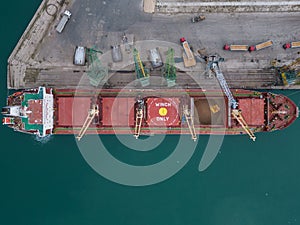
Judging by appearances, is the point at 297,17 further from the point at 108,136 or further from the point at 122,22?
the point at 108,136

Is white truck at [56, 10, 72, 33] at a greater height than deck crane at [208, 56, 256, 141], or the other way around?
white truck at [56, 10, 72, 33]

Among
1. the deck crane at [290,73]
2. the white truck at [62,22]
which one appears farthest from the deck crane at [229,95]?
the white truck at [62,22]

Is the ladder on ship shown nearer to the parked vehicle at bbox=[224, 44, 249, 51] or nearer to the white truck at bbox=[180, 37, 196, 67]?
the white truck at bbox=[180, 37, 196, 67]

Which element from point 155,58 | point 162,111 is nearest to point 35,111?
point 162,111

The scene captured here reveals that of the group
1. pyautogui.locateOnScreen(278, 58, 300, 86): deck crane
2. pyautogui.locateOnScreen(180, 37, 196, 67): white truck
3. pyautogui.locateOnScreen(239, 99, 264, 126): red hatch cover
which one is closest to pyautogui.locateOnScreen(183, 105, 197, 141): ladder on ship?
pyautogui.locateOnScreen(239, 99, 264, 126): red hatch cover

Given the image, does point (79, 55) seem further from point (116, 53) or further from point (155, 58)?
point (155, 58)

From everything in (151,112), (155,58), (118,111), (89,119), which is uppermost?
(155,58)

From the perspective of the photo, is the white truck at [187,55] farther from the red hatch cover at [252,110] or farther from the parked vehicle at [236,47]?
the red hatch cover at [252,110]
